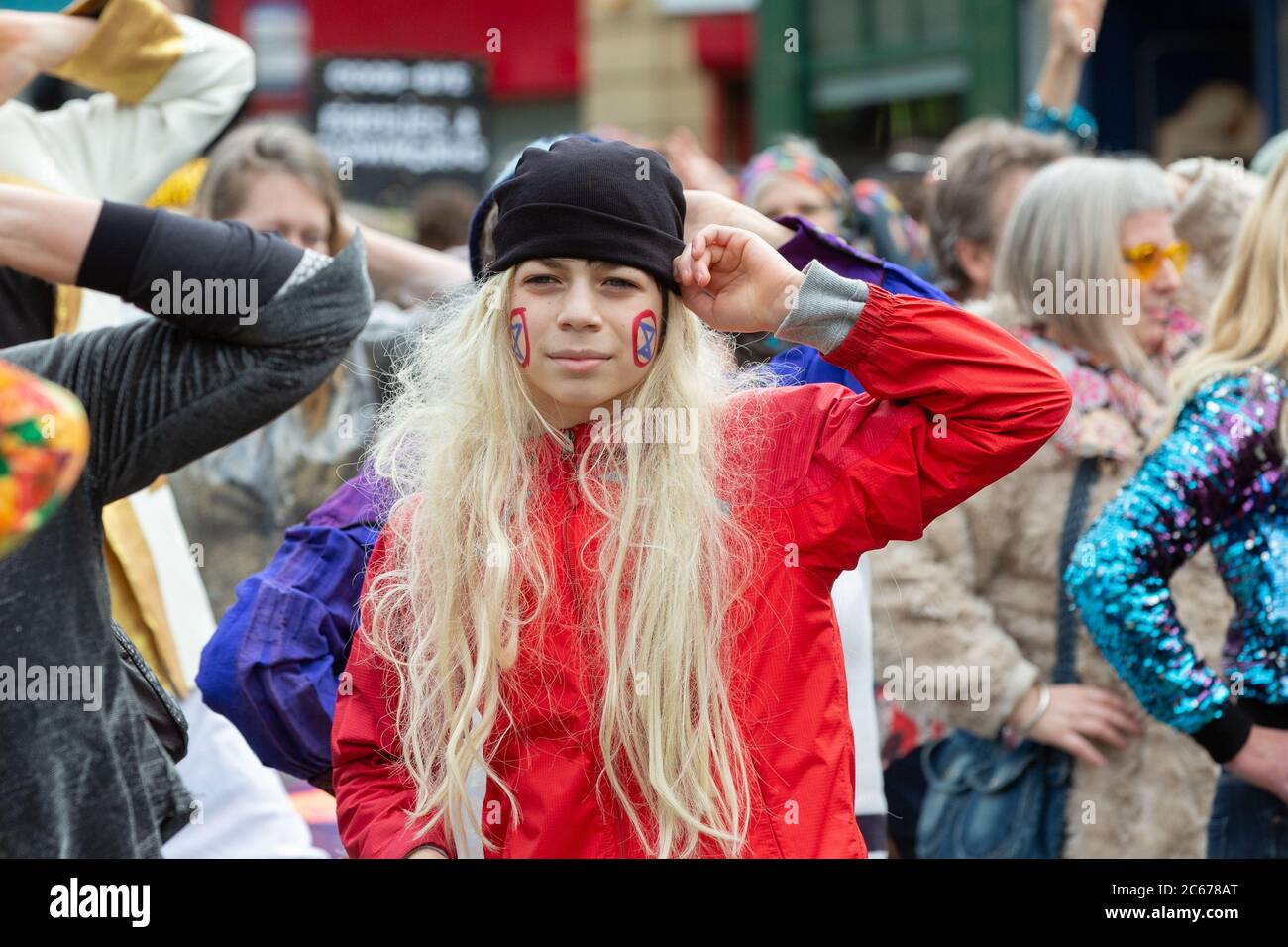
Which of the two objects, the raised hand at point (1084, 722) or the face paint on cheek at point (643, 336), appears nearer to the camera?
the face paint on cheek at point (643, 336)

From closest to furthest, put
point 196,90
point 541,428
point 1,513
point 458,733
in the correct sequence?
point 1,513 → point 458,733 → point 541,428 → point 196,90

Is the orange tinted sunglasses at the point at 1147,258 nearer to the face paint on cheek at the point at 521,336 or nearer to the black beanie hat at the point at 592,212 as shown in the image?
the black beanie hat at the point at 592,212

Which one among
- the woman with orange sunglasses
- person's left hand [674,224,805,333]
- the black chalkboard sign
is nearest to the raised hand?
the woman with orange sunglasses

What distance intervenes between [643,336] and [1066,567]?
1.69 m

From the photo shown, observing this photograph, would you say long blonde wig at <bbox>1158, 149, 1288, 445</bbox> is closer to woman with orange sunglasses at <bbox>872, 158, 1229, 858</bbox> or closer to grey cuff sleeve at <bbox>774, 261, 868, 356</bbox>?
woman with orange sunglasses at <bbox>872, 158, 1229, 858</bbox>

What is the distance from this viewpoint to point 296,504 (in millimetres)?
4176

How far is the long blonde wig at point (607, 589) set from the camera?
2.35 meters

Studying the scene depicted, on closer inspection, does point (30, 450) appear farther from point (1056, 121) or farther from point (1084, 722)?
point (1056, 121)

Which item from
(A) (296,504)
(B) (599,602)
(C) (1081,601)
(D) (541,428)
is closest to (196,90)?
(A) (296,504)

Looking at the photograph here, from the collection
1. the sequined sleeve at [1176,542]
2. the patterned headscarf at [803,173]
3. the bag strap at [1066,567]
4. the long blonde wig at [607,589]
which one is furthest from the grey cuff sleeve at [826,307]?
the patterned headscarf at [803,173]

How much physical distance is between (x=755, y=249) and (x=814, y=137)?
11222mm

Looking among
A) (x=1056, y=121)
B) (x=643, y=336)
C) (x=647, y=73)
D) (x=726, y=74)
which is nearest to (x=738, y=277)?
(x=643, y=336)

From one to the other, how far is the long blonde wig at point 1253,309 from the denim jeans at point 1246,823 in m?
0.69

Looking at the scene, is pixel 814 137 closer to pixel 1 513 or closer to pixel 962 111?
pixel 962 111
